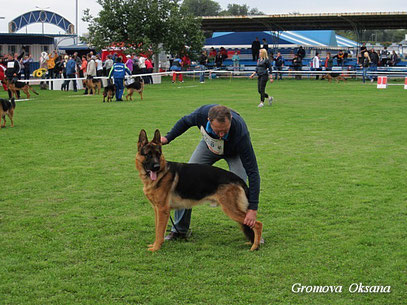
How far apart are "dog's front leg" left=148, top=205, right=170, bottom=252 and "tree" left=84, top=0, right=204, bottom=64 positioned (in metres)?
33.1

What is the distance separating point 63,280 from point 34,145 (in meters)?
7.91

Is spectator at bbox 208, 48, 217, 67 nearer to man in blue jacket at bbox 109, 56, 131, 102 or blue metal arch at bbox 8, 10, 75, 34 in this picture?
blue metal arch at bbox 8, 10, 75, 34

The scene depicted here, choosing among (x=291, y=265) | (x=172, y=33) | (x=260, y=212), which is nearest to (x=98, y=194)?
(x=260, y=212)

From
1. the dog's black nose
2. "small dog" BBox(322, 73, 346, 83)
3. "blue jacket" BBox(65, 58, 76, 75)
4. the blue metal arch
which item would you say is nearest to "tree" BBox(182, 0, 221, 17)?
the blue metal arch

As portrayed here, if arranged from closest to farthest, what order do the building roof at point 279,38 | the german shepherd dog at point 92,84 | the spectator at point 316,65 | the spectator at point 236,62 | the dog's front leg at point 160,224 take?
the dog's front leg at point 160,224 < the german shepherd dog at point 92,84 < the spectator at point 316,65 < the spectator at point 236,62 < the building roof at point 279,38

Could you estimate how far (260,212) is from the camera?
666 cm

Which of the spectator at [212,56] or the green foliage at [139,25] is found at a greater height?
the green foliage at [139,25]

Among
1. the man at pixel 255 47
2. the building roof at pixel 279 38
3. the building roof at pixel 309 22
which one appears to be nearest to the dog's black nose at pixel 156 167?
the building roof at pixel 309 22

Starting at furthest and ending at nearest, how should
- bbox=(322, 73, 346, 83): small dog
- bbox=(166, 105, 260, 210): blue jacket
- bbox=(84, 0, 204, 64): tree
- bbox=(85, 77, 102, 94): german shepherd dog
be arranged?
1. bbox=(84, 0, 204, 64): tree
2. bbox=(322, 73, 346, 83): small dog
3. bbox=(85, 77, 102, 94): german shepherd dog
4. bbox=(166, 105, 260, 210): blue jacket

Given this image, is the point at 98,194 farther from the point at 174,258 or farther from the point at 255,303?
the point at 255,303

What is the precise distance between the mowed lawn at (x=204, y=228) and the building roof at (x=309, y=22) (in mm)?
27536

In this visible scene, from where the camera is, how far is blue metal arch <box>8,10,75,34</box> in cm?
4697

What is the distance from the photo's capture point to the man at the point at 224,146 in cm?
485

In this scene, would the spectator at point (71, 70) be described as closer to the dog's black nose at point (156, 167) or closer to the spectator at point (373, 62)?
the spectator at point (373, 62)
